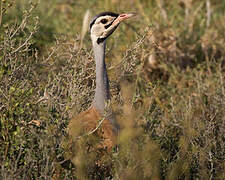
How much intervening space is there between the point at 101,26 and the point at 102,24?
19 mm

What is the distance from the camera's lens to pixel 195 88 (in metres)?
4.80

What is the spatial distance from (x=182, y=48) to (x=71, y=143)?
3279mm

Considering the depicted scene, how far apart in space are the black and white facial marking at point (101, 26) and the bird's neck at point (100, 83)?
0.07 metres

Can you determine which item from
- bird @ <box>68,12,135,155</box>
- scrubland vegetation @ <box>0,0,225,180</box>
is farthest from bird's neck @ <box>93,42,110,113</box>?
scrubland vegetation @ <box>0,0,225,180</box>

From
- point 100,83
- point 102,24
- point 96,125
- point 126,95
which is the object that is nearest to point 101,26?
point 102,24

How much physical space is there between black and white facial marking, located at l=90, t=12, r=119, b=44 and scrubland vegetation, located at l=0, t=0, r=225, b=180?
10.3 inches

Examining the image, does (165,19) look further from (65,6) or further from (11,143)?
(11,143)

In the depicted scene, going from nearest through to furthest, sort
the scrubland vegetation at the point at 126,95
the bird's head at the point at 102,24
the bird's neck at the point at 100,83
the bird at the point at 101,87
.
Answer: the scrubland vegetation at the point at 126,95 → the bird at the point at 101,87 → the bird's neck at the point at 100,83 → the bird's head at the point at 102,24

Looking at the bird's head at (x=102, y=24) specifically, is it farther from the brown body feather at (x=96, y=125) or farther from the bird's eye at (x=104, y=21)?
the brown body feather at (x=96, y=125)

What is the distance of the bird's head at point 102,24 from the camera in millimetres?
3486

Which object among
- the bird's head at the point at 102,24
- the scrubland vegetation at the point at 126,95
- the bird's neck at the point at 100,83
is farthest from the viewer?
the bird's head at the point at 102,24

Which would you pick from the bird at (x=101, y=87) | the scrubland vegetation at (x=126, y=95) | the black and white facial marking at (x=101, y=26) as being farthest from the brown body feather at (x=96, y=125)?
the black and white facial marking at (x=101, y=26)

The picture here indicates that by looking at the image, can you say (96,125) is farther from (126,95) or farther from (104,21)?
(104,21)

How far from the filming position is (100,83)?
3.40m
